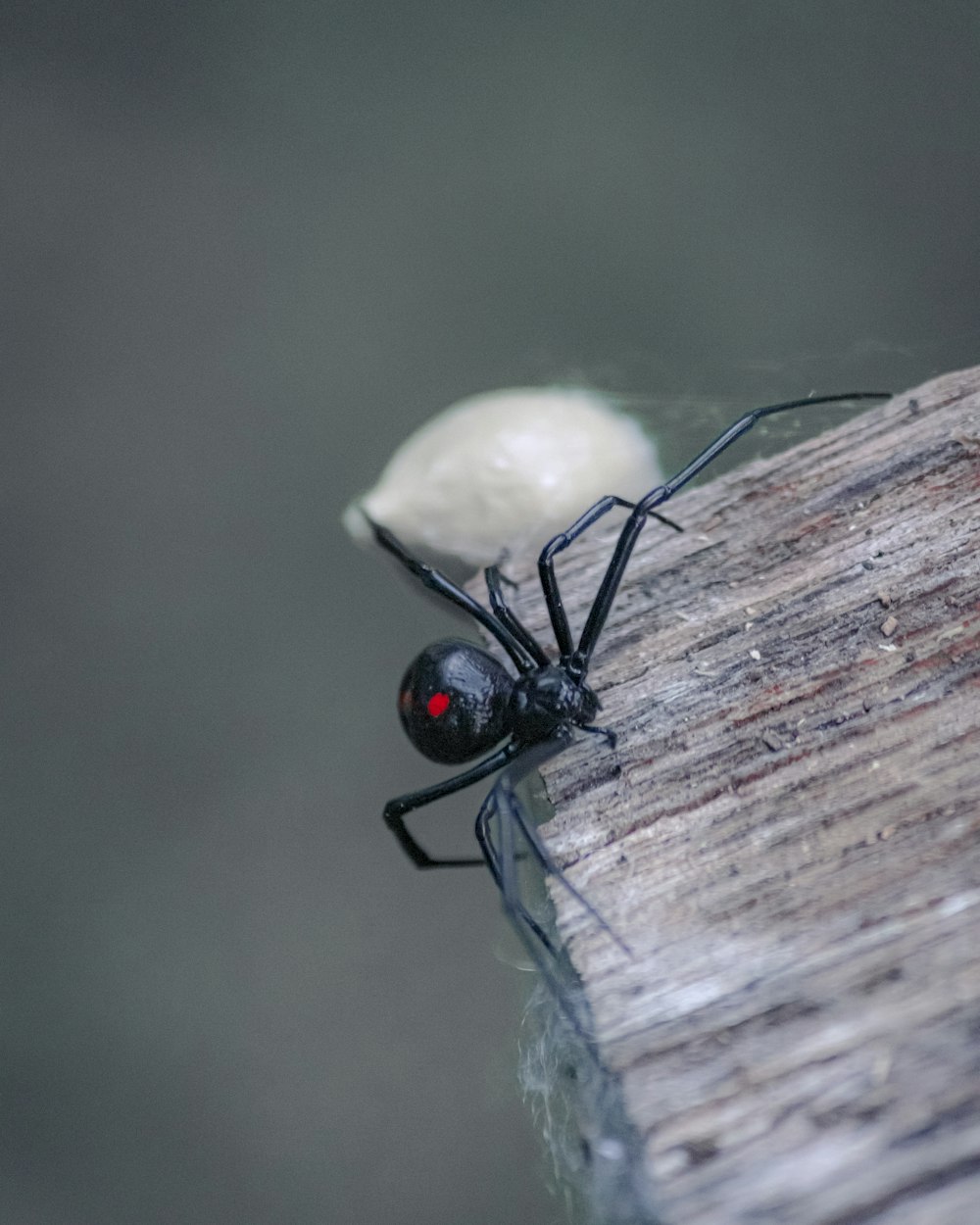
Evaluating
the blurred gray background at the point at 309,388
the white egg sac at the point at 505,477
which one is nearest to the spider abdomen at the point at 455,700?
the white egg sac at the point at 505,477

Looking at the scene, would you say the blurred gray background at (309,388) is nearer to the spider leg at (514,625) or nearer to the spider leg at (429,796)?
the spider leg at (429,796)

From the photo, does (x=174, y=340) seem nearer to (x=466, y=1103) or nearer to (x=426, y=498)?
(x=426, y=498)

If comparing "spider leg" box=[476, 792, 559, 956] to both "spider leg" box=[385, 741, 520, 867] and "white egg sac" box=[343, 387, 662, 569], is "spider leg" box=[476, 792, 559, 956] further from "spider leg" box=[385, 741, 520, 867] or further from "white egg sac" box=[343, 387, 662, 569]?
"white egg sac" box=[343, 387, 662, 569]

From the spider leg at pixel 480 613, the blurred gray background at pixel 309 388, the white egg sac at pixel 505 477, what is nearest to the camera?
the spider leg at pixel 480 613

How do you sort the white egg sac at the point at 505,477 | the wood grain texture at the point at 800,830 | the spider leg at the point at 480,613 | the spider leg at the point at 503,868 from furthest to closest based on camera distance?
the white egg sac at the point at 505,477, the spider leg at the point at 480,613, the spider leg at the point at 503,868, the wood grain texture at the point at 800,830

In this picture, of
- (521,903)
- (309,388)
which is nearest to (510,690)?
(521,903)

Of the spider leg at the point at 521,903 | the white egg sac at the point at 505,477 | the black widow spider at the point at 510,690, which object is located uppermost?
the white egg sac at the point at 505,477

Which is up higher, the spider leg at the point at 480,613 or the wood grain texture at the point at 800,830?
the spider leg at the point at 480,613

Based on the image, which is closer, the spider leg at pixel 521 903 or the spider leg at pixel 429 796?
the spider leg at pixel 521 903
